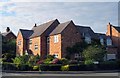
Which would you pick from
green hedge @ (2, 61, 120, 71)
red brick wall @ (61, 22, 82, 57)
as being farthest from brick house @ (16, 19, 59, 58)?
green hedge @ (2, 61, 120, 71)

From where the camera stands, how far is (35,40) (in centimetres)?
5306

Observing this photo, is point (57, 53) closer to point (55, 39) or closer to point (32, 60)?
point (55, 39)

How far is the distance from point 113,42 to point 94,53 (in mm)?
16218

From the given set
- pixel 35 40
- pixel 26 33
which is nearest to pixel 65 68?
pixel 35 40

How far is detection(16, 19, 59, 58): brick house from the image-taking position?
51406 millimetres

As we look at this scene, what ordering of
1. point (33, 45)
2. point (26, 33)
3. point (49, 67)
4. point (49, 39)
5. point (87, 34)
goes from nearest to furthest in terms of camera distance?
point (49, 67)
point (49, 39)
point (87, 34)
point (33, 45)
point (26, 33)

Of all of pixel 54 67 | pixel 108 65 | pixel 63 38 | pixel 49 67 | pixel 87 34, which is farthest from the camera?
pixel 87 34

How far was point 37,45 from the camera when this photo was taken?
52.3 m

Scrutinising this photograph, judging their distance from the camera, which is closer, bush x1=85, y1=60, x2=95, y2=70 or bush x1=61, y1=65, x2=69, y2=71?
bush x1=61, y1=65, x2=69, y2=71

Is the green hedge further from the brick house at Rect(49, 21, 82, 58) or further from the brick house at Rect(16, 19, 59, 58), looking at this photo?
the brick house at Rect(16, 19, 59, 58)

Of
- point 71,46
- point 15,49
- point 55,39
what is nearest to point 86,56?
point 71,46

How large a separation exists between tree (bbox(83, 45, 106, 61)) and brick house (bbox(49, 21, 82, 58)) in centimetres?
404

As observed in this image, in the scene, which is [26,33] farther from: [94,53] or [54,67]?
[54,67]

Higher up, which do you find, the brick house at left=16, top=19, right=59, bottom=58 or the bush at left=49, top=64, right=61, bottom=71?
the brick house at left=16, top=19, right=59, bottom=58
